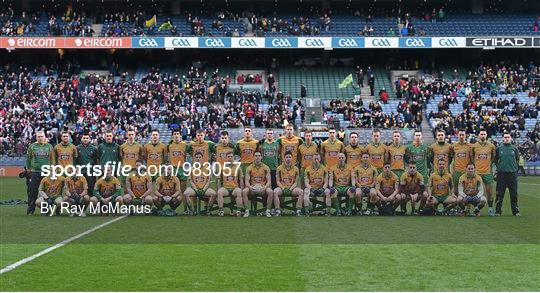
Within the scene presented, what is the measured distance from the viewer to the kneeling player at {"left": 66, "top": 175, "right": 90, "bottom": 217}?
51.8ft

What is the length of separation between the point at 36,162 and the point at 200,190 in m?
3.44

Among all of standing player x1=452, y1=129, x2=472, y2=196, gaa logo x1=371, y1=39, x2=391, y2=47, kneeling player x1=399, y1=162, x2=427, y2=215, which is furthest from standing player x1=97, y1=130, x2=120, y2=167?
gaa logo x1=371, y1=39, x2=391, y2=47

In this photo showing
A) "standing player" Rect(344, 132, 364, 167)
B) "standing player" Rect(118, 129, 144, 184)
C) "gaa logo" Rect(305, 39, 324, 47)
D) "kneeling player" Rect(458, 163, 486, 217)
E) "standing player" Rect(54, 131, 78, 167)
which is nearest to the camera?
"kneeling player" Rect(458, 163, 486, 217)

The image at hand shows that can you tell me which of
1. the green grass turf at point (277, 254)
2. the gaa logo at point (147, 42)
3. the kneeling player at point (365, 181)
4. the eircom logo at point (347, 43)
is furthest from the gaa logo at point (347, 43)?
the green grass turf at point (277, 254)

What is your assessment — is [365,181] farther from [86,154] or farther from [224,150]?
[86,154]

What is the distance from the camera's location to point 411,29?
46.3m

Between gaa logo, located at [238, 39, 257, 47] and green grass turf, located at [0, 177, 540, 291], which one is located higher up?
gaa logo, located at [238, 39, 257, 47]

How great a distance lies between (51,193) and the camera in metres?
16.0

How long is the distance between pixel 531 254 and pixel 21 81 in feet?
126

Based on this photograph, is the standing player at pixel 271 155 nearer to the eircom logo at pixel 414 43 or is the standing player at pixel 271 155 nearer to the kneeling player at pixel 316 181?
the kneeling player at pixel 316 181

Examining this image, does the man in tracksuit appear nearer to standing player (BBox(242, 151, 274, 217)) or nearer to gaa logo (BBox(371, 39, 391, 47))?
standing player (BBox(242, 151, 274, 217))

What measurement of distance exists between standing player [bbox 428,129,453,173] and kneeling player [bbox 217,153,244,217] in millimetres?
4020

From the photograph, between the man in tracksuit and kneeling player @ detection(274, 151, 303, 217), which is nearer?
kneeling player @ detection(274, 151, 303, 217)

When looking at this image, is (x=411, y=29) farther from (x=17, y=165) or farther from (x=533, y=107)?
(x=17, y=165)
